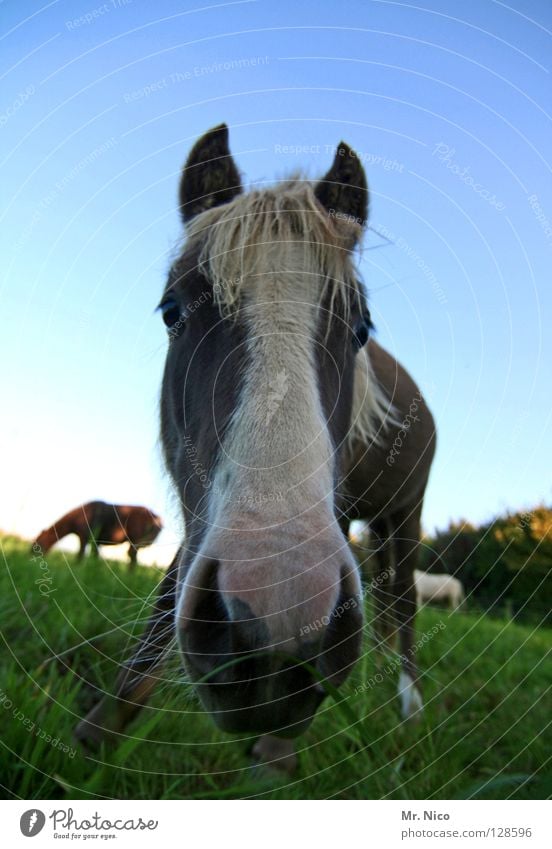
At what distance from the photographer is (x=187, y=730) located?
71.7 inches

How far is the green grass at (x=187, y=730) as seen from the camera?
1.28 metres

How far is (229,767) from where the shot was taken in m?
1.82

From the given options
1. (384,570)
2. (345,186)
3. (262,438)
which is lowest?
(384,570)

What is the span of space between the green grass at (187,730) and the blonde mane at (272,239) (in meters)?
0.96

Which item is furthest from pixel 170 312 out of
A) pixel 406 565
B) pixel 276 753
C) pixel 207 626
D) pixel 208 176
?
pixel 406 565

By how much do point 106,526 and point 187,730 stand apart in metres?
0.72

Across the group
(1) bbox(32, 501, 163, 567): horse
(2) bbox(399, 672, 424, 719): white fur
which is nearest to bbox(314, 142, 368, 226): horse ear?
(1) bbox(32, 501, 163, 567): horse

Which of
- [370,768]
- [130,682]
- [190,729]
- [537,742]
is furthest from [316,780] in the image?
[537,742]

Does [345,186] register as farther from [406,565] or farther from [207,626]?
[406,565]

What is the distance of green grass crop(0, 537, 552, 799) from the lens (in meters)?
1.28

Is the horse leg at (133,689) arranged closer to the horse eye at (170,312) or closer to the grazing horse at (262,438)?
the grazing horse at (262,438)

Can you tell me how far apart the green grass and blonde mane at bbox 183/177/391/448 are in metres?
0.96

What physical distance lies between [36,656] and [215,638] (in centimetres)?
141
